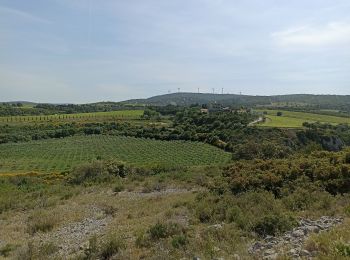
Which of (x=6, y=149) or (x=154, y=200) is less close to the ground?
(x=154, y=200)

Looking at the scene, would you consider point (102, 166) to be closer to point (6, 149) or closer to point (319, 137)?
point (319, 137)

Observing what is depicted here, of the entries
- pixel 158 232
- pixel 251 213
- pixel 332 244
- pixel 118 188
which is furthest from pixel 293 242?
pixel 118 188

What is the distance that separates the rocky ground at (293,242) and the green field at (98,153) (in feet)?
186

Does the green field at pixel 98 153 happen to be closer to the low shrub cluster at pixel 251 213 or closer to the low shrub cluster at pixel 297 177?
the low shrub cluster at pixel 297 177

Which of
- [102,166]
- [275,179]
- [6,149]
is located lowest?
[6,149]

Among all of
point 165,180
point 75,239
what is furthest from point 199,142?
point 75,239

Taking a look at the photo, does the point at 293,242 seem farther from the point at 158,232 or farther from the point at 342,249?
the point at 158,232

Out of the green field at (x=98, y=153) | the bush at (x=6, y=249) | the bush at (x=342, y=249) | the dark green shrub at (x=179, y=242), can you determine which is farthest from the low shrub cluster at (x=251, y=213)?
the green field at (x=98, y=153)

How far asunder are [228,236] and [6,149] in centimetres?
10630

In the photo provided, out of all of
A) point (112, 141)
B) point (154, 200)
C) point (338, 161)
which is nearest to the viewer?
point (338, 161)

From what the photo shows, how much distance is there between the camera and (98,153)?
9344cm

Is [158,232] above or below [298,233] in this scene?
below

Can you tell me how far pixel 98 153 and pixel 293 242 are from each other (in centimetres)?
8745

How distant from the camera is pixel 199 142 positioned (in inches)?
4331
